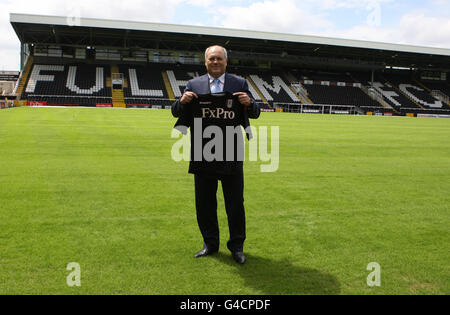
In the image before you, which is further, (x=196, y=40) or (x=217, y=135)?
(x=196, y=40)

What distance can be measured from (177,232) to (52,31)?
46.2 m

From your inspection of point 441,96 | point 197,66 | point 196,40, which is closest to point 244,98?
point 196,40

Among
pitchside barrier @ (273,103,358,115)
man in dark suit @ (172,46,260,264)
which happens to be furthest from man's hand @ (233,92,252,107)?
pitchside barrier @ (273,103,358,115)

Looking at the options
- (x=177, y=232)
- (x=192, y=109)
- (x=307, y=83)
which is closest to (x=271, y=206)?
(x=177, y=232)

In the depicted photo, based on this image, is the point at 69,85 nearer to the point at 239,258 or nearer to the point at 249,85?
the point at 249,85

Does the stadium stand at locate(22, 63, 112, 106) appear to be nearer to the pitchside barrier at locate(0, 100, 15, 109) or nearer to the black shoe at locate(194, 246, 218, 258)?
the pitchside barrier at locate(0, 100, 15, 109)

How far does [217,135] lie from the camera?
3.67 m

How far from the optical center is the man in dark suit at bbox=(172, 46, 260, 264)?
3564 millimetres

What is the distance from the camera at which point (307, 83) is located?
52.6 meters

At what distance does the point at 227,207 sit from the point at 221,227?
90cm

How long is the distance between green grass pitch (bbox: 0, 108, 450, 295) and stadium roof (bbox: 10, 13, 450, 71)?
119ft

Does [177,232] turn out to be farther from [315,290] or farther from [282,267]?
[315,290]

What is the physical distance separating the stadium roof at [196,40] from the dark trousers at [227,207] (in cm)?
4168

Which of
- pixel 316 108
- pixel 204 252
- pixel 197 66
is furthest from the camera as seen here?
pixel 197 66
